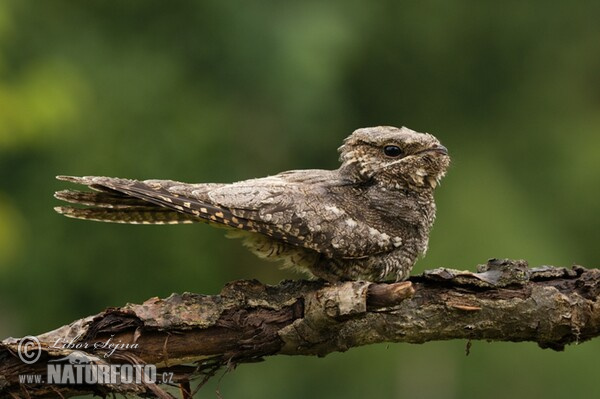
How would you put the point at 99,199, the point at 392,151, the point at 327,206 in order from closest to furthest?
1. the point at 99,199
2. the point at 327,206
3. the point at 392,151

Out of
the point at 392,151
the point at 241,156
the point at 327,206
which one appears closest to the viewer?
the point at 327,206

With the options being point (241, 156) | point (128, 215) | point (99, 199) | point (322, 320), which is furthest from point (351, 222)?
point (241, 156)

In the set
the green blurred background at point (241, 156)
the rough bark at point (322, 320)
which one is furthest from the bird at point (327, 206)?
the green blurred background at point (241, 156)

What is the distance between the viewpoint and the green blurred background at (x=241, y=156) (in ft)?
37.3

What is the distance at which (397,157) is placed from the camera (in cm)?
552

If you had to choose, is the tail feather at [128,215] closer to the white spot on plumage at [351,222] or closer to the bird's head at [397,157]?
the white spot on plumage at [351,222]

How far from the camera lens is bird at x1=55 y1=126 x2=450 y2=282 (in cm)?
511

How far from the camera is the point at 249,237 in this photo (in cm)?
536

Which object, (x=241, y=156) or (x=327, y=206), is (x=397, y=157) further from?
(x=241, y=156)

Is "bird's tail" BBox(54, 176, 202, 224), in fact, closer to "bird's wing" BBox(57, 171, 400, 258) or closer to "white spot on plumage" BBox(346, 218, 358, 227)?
"bird's wing" BBox(57, 171, 400, 258)

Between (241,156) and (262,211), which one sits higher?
(241,156)

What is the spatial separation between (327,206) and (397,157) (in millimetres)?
516

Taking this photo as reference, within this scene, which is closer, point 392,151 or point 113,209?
point 113,209

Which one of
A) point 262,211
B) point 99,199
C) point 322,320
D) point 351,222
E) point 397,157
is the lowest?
point 322,320
